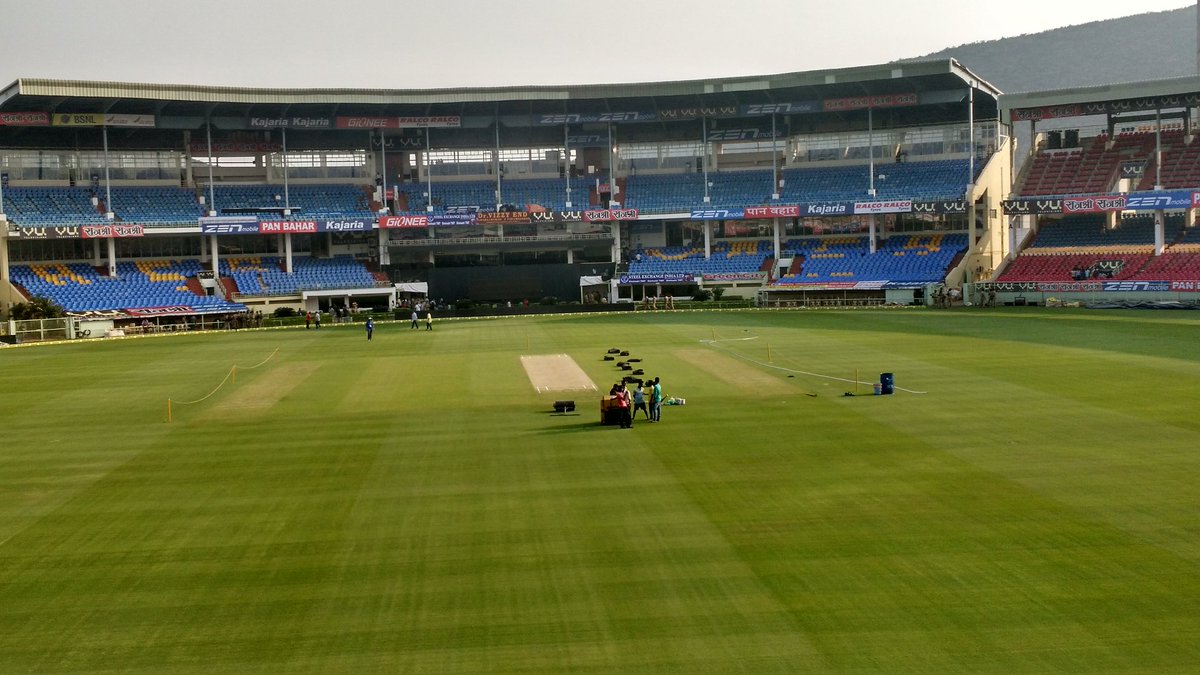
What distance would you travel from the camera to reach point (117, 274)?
9119 cm

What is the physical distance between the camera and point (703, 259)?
332ft

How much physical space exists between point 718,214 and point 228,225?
4369 cm

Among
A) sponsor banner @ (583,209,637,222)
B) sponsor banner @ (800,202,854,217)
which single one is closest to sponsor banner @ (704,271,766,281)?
sponsor banner @ (800,202,854,217)

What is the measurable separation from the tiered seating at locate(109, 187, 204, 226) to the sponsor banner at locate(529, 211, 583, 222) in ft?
97.2

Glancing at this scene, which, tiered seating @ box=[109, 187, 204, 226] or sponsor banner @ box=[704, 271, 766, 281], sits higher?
tiered seating @ box=[109, 187, 204, 226]

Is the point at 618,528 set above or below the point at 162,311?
below

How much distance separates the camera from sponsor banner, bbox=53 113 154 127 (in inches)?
3568

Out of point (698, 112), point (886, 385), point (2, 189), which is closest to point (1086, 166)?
point (698, 112)

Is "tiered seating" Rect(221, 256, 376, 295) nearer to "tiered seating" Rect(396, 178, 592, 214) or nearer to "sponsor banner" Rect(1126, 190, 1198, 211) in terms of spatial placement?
"tiered seating" Rect(396, 178, 592, 214)

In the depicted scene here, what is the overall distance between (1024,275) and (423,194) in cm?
5472

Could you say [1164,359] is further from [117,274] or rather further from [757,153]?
[117,274]

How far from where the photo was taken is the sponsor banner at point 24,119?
88625 millimetres

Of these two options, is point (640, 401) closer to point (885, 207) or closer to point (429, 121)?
point (885, 207)

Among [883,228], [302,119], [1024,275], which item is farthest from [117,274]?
[1024,275]
